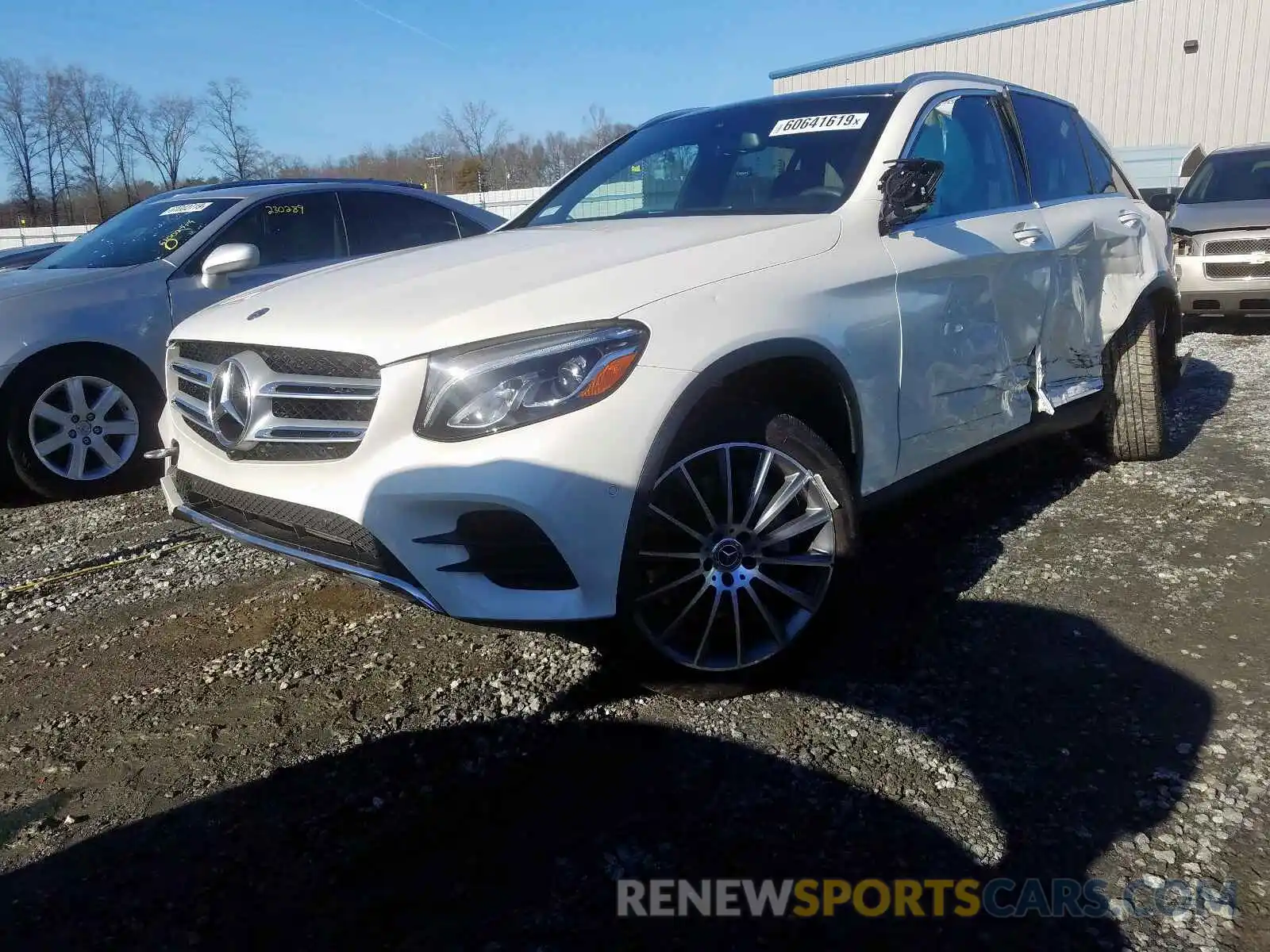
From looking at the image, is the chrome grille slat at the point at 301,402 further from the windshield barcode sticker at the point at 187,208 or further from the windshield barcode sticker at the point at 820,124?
the windshield barcode sticker at the point at 187,208

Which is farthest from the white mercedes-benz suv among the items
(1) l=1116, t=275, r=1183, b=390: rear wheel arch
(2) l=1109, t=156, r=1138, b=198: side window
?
(2) l=1109, t=156, r=1138, b=198: side window

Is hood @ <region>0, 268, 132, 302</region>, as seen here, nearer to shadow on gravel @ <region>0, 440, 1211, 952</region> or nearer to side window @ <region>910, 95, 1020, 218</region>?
shadow on gravel @ <region>0, 440, 1211, 952</region>

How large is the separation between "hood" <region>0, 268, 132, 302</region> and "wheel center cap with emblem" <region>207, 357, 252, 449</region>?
2943 mm

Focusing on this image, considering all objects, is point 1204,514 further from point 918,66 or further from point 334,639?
point 918,66

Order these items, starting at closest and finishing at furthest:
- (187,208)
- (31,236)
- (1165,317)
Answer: (1165,317) → (187,208) → (31,236)

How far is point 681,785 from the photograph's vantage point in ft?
7.57

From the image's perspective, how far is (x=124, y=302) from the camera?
5023 mm

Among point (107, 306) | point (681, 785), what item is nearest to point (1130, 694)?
point (681, 785)

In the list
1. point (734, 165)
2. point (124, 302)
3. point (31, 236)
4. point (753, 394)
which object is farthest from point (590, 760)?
point (31, 236)

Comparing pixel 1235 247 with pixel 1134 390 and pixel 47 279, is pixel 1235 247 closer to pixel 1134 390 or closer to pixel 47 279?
pixel 1134 390

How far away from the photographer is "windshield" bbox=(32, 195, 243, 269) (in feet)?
→ 17.6

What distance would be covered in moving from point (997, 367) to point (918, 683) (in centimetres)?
143

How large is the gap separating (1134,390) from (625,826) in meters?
3.82

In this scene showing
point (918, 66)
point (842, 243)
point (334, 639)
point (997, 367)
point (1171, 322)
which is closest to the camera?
point (842, 243)
